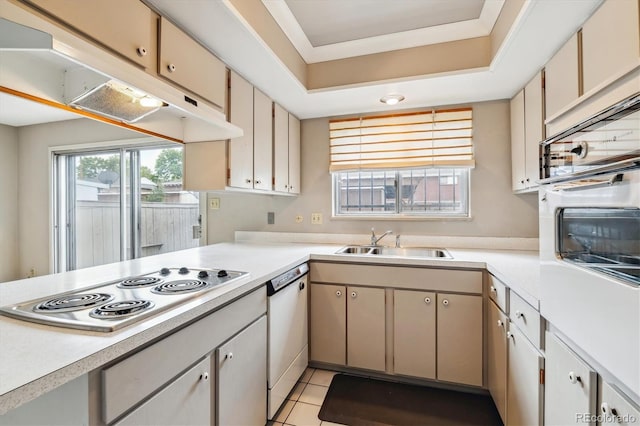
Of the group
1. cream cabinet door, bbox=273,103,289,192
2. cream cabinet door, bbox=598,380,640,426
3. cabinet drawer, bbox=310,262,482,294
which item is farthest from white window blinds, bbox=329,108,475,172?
cream cabinet door, bbox=598,380,640,426

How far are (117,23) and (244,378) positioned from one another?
5.05 ft

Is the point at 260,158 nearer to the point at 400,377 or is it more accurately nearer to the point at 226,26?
the point at 226,26

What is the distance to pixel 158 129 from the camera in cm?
144

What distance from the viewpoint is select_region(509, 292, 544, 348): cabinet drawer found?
1170 millimetres

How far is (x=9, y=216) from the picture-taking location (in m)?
2.68

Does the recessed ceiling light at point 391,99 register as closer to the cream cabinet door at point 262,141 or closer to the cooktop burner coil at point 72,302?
the cream cabinet door at point 262,141

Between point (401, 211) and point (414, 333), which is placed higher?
point (401, 211)

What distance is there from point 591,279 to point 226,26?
1749mm

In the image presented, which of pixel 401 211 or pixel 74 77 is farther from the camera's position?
pixel 401 211

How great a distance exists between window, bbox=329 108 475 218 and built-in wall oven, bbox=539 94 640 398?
5.08 feet

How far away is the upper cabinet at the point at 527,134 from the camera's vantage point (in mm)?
1845

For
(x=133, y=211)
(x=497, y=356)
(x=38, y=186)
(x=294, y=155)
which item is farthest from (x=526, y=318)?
(x=38, y=186)

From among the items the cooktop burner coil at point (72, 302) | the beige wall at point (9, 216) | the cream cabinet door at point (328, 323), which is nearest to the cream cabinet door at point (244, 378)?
the cooktop burner coil at point (72, 302)

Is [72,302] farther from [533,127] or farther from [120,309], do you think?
[533,127]
